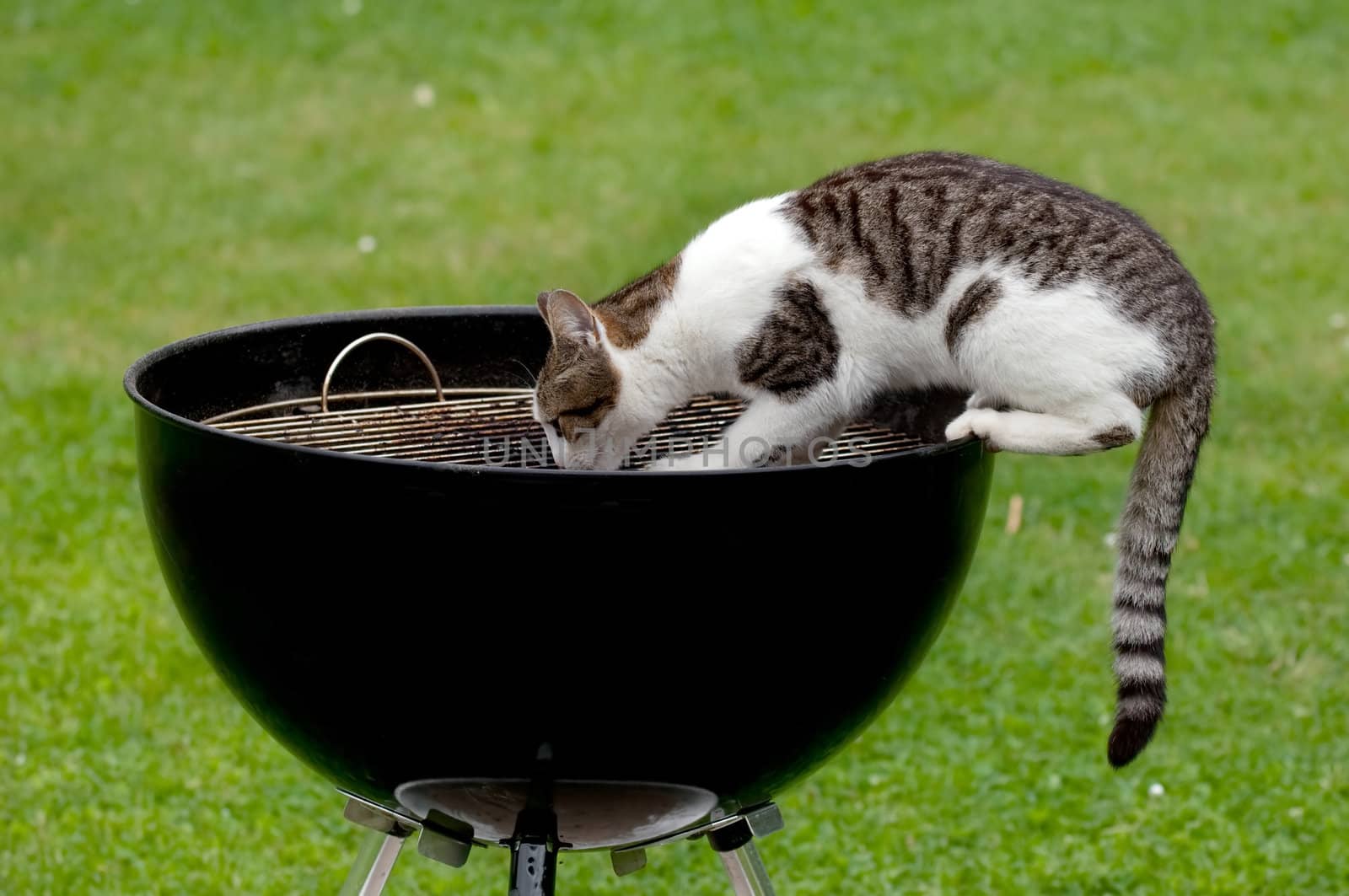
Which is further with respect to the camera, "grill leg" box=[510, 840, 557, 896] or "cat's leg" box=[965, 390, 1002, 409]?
"cat's leg" box=[965, 390, 1002, 409]

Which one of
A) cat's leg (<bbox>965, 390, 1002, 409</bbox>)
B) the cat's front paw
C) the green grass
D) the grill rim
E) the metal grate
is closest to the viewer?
the grill rim

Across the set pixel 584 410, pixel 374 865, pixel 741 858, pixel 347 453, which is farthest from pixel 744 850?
pixel 347 453

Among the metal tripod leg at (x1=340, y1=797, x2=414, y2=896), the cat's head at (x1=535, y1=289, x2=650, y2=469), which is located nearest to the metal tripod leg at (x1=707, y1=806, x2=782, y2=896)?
the metal tripod leg at (x1=340, y1=797, x2=414, y2=896)

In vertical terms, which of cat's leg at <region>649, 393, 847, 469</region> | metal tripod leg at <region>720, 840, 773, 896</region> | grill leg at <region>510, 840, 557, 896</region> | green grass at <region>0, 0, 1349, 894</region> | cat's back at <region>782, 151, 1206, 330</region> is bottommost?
green grass at <region>0, 0, 1349, 894</region>

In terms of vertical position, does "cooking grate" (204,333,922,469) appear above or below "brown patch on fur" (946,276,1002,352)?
below

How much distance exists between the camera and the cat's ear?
208cm

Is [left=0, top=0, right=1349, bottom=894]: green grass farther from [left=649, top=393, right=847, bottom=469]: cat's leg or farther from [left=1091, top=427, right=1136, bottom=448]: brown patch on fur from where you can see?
[left=1091, top=427, right=1136, bottom=448]: brown patch on fur

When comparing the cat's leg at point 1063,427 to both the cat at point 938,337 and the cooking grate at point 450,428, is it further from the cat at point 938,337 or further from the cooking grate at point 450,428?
the cooking grate at point 450,428

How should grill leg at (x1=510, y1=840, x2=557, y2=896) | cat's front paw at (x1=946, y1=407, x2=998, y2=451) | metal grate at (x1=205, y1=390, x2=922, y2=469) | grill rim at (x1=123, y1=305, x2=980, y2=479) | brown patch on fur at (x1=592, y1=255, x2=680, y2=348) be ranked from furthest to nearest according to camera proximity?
metal grate at (x1=205, y1=390, x2=922, y2=469)
brown patch on fur at (x1=592, y1=255, x2=680, y2=348)
cat's front paw at (x1=946, y1=407, x2=998, y2=451)
grill leg at (x1=510, y1=840, x2=557, y2=896)
grill rim at (x1=123, y1=305, x2=980, y2=479)

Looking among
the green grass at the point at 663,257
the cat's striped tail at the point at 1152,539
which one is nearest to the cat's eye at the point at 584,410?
the cat's striped tail at the point at 1152,539

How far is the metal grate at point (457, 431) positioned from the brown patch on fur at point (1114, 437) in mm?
381

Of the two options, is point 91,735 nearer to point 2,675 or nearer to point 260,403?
point 2,675

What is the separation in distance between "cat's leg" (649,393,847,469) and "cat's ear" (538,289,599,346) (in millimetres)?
214

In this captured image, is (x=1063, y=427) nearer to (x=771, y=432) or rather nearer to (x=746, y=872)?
(x=771, y=432)
